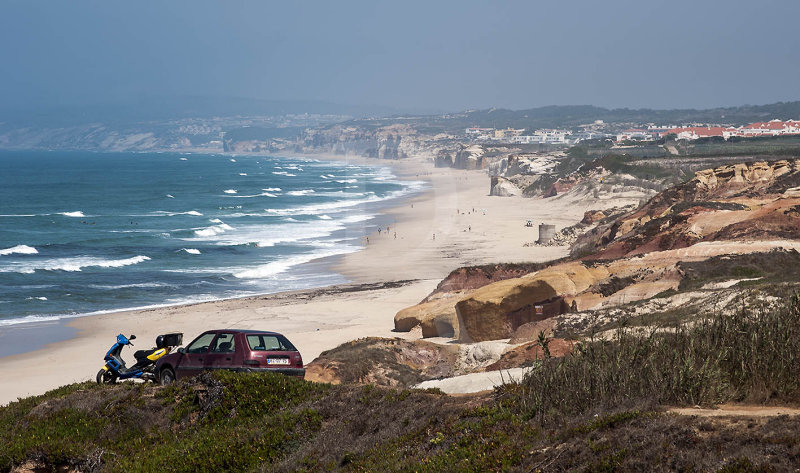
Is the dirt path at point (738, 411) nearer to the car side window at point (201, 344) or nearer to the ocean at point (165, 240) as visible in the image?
the car side window at point (201, 344)

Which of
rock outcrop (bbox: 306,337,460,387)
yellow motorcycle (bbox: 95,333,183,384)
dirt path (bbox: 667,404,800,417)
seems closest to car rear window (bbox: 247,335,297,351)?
yellow motorcycle (bbox: 95,333,183,384)

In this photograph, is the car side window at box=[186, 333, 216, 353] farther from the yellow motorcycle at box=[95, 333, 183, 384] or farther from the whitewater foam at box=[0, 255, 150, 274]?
the whitewater foam at box=[0, 255, 150, 274]

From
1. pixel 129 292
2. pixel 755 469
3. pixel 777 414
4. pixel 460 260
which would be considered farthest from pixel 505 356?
pixel 460 260

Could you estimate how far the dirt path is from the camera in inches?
291

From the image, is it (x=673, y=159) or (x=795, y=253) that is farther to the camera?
(x=673, y=159)

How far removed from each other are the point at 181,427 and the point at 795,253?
19.6 m

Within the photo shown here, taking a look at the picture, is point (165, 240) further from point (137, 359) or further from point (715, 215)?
point (137, 359)

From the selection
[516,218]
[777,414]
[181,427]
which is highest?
[777,414]

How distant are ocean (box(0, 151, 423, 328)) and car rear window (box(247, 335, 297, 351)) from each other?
26605 mm

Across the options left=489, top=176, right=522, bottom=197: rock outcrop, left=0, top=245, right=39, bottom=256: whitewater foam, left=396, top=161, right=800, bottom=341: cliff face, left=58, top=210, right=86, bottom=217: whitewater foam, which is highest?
left=396, top=161, right=800, bottom=341: cliff face

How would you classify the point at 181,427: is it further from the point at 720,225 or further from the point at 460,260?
the point at 460,260

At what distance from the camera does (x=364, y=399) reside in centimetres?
1053

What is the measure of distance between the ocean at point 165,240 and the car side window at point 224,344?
2624cm

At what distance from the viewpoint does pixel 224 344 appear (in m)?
13.9
